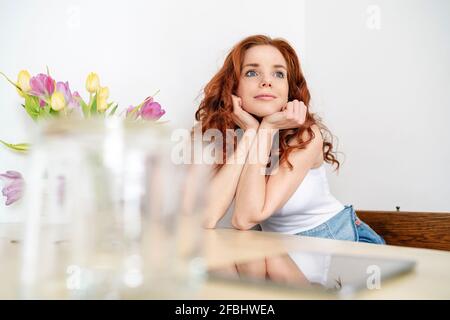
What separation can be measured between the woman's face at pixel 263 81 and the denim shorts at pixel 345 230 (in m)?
0.38

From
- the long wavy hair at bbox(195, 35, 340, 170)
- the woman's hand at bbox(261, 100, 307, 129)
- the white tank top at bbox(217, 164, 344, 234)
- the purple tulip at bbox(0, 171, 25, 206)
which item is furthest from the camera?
the long wavy hair at bbox(195, 35, 340, 170)

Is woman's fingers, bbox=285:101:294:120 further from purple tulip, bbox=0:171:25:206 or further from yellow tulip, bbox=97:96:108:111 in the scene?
purple tulip, bbox=0:171:25:206

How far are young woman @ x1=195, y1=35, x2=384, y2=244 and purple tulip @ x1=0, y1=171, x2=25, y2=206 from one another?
475 millimetres

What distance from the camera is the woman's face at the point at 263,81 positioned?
133 cm

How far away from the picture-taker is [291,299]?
11.8 inches

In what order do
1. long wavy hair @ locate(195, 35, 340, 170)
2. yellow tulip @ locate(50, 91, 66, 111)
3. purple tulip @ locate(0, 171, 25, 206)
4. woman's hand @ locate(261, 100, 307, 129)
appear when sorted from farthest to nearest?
long wavy hair @ locate(195, 35, 340, 170) < woman's hand @ locate(261, 100, 307, 129) < purple tulip @ locate(0, 171, 25, 206) < yellow tulip @ locate(50, 91, 66, 111)

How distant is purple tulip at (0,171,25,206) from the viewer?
104cm

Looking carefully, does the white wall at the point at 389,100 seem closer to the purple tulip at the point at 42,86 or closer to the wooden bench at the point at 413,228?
the wooden bench at the point at 413,228

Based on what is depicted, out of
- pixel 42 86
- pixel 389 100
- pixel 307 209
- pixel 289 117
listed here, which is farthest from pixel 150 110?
pixel 389 100

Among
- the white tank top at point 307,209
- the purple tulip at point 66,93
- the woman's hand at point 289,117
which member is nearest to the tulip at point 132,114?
the purple tulip at point 66,93

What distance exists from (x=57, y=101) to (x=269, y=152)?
22.2 inches

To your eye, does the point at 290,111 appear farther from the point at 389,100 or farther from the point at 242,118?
the point at 389,100

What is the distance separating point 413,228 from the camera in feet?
3.98

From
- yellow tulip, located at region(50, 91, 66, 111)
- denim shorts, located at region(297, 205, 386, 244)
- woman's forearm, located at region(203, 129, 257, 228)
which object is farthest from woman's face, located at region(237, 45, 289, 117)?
yellow tulip, located at region(50, 91, 66, 111)
